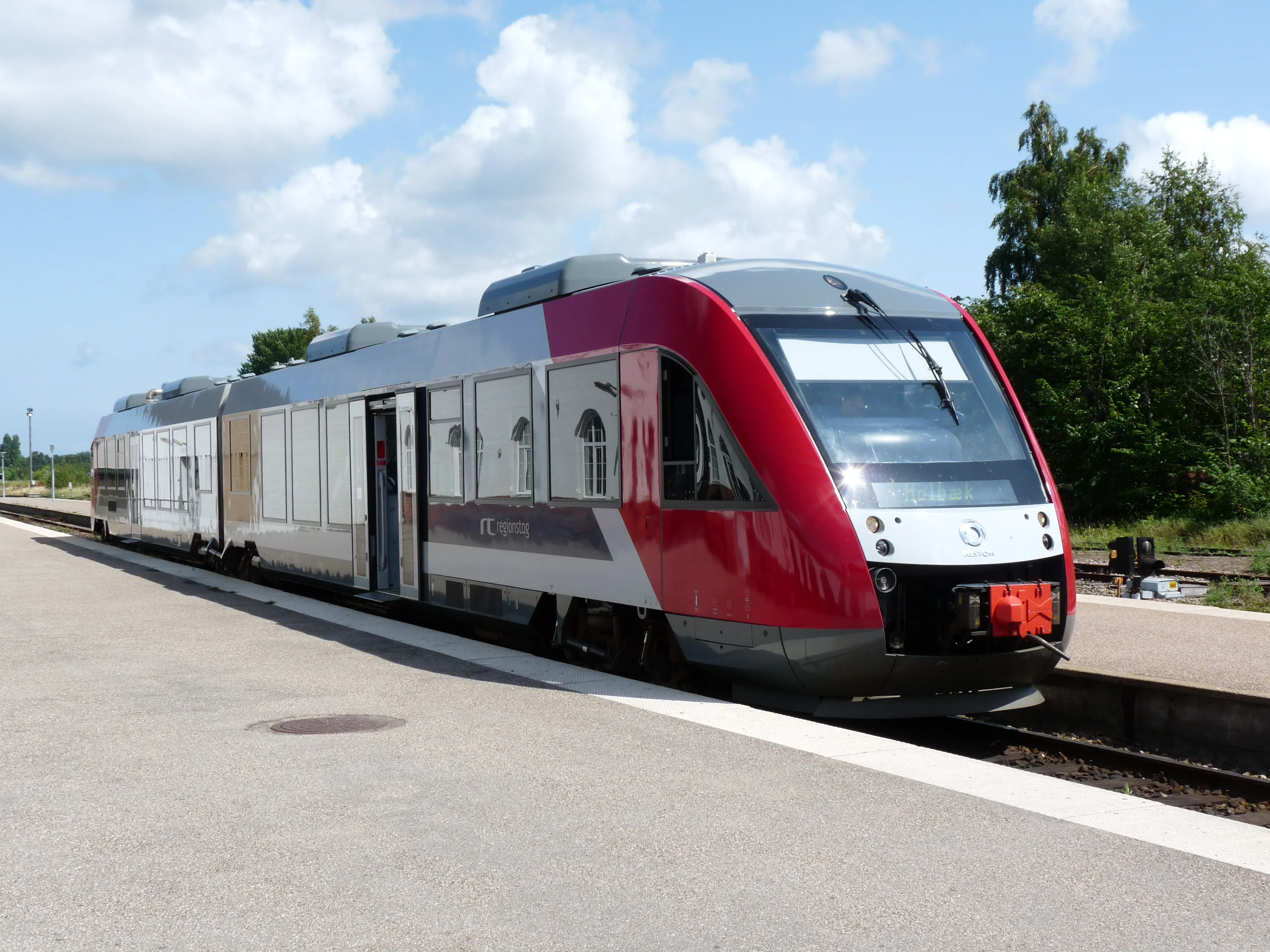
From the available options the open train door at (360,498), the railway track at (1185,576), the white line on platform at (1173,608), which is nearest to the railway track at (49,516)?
the open train door at (360,498)

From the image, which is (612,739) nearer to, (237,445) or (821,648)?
(821,648)

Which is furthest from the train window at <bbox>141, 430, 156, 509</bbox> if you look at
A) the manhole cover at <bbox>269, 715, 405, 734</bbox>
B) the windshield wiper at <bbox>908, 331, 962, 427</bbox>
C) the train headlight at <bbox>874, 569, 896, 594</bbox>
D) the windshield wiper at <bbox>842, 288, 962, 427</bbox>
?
the train headlight at <bbox>874, 569, 896, 594</bbox>

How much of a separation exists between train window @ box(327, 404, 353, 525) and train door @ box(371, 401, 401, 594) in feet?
1.87

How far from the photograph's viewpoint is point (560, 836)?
5.33 m

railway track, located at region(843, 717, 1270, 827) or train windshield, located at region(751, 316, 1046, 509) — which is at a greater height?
train windshield, located at region(751, 316, 1046, 509)

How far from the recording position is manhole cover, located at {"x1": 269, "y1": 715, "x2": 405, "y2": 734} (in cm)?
761

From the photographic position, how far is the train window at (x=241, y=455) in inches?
763

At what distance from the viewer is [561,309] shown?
10.7 meters

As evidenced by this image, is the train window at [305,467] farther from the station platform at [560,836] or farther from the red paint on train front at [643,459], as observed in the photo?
the red paint on train front at [643,459]

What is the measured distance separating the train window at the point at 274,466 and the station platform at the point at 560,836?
881 cm

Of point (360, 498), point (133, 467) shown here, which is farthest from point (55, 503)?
point (360, 498)

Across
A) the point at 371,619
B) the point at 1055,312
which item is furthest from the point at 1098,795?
the point at 1055,312

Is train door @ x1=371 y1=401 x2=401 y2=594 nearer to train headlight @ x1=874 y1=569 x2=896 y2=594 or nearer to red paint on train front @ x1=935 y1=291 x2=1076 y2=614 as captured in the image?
red paint on train front @ x1=935 y1=291 x2=1076 y2=614

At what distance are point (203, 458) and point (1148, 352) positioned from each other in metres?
25.3
